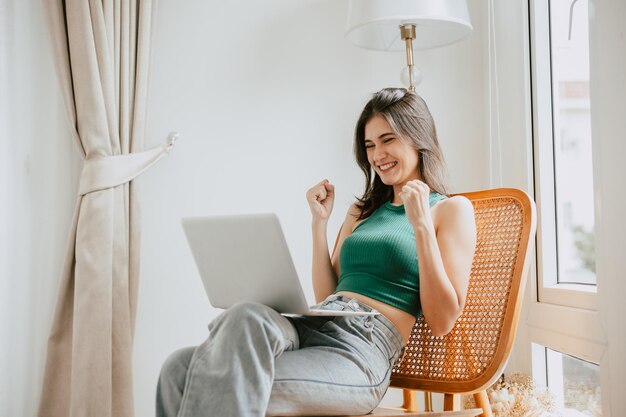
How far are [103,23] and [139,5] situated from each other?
178 mm

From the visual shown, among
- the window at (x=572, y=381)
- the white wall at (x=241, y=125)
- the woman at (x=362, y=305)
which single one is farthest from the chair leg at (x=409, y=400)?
the white wall at (x=241, y=125)

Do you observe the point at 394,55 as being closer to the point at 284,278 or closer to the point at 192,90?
the point at 192,90

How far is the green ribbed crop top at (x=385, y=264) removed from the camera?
1.59m

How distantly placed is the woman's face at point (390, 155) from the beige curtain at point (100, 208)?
2.92 feet

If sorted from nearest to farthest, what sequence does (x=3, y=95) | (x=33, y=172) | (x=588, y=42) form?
(x=588, y=42)
(x=3, y=95)
(x=33, y=172)

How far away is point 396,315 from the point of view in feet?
5.13

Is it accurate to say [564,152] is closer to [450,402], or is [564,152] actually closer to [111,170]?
[450,402]

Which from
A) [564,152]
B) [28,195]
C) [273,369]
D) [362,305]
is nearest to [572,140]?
[564,152]

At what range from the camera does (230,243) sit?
55.2 inches

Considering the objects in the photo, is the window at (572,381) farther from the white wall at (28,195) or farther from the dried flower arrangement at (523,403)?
the white wall at (28,195)

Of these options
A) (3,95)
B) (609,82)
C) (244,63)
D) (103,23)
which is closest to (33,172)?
(3,95)

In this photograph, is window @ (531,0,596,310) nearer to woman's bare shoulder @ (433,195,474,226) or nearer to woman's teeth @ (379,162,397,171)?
woman's bare shoulder @ (433,195,474,226)

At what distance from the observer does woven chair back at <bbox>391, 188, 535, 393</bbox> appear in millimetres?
1547

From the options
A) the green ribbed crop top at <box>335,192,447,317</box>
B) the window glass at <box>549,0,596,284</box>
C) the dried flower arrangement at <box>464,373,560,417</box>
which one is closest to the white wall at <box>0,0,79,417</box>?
the green ribbed crop top at <box>335,192,447,317</box>
